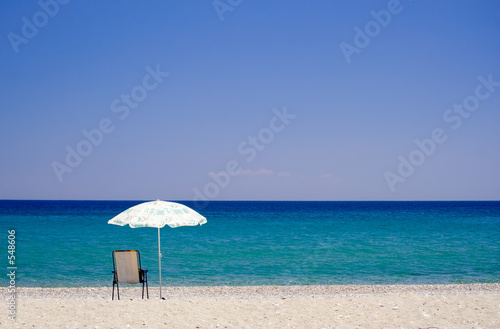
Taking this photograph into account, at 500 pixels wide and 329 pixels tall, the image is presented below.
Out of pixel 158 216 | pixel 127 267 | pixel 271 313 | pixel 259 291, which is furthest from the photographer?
pixel 259 291

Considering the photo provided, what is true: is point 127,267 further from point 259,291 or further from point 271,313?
point 259,291

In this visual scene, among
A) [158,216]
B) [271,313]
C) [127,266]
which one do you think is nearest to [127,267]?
[127,266]

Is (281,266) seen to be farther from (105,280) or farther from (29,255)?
(29,255)

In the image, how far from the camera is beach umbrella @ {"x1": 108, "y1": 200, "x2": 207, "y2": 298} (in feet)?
27.1

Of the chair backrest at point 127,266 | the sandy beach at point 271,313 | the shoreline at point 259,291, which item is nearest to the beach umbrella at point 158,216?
the chair backrest at point 127,266

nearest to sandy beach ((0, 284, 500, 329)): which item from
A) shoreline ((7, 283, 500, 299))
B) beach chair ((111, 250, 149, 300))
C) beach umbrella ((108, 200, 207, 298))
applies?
beach chair ((111, 250, 149, 300))

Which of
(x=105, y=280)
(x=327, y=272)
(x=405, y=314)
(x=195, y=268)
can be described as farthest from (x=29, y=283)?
(x=405, y=314)

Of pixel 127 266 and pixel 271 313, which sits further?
pixel 127 266

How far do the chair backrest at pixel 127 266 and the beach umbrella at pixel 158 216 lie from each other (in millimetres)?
607

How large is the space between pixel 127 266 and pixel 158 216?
1177 mm

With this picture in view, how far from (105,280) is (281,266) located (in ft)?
19.9

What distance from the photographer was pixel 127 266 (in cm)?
868

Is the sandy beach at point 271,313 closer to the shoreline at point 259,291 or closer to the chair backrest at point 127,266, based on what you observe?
the chair backrest at point 127,266

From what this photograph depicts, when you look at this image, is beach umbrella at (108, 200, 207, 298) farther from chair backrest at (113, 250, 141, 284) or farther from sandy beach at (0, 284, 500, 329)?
sandy beach at (0, 284, 500, 329)
